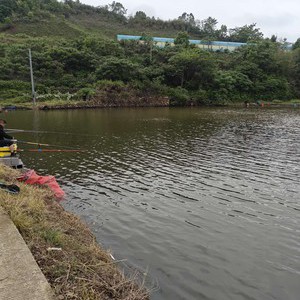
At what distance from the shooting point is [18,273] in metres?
4.88

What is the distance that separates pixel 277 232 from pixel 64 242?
20.8 feet

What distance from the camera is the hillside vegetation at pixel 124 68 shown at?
57781 mm

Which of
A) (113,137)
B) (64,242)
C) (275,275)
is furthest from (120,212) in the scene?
(113,137)

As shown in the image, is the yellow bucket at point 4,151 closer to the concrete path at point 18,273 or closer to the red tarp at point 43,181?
the red tarp at point 43,181

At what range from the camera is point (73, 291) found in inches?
189

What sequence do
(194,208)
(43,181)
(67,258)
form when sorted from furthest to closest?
(43,181) < (194,208) < (67,258)

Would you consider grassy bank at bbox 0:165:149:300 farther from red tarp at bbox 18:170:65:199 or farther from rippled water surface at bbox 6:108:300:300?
red tarp at bbox 18:170:65:199

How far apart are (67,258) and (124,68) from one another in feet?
191

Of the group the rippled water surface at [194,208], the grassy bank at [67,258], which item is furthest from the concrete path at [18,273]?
the rippled water surface at [194,208]

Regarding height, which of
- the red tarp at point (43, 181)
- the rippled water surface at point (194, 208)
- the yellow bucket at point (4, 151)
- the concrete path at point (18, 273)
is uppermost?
the concrete path at point (18, 273)

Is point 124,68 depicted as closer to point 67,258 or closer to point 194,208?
point 194,208

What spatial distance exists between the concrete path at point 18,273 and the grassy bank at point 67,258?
0.75 ft

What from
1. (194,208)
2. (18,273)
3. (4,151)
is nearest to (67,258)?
(18,273)

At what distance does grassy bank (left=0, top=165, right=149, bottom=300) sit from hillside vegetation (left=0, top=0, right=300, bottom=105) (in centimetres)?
4723
